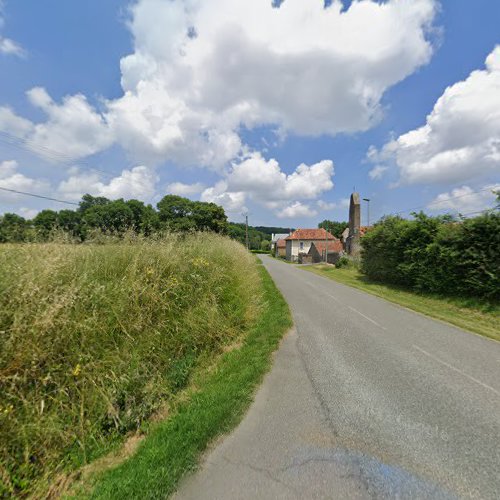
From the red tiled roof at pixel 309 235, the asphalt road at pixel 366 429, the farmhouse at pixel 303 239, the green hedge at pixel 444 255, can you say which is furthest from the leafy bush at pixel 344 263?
the red tiled roof at pixel 309 235

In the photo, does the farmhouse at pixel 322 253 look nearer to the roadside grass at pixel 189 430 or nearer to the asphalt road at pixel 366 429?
the asphalt road at pixel 366 429

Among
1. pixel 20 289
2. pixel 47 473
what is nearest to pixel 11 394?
pixel 47 473

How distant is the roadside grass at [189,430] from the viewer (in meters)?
2.12

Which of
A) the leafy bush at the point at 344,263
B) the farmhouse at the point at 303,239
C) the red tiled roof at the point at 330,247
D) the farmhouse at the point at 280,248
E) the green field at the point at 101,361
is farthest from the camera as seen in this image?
Answer: the farmhouse at the point at 280,248

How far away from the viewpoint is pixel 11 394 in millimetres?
2545

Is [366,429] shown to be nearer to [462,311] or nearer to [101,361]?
[101,361]

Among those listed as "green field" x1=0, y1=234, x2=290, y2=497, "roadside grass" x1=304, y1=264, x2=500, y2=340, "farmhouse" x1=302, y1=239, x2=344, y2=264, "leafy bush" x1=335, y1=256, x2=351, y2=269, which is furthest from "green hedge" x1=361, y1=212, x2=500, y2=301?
"farmhouse" x1=302, y1=239, x2=344, y2=264

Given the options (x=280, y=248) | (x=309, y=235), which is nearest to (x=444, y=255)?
(x=309, y=235)

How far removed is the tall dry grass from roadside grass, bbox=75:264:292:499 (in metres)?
0.40

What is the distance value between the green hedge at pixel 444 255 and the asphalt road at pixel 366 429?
4.95m

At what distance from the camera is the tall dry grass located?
249 cm

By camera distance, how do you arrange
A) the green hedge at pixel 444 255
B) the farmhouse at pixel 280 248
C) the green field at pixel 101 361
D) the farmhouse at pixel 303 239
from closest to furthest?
1. the green field at pixel 101 361
2. the green hedge at pixel 444 255
3. the farmhouse at pixel 303 239
4. the farmhouse at pixel 280 248

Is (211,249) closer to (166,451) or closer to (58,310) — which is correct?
(58,310)

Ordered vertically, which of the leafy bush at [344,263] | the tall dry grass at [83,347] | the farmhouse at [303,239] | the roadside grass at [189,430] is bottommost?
the roadside grass at [189,430]
